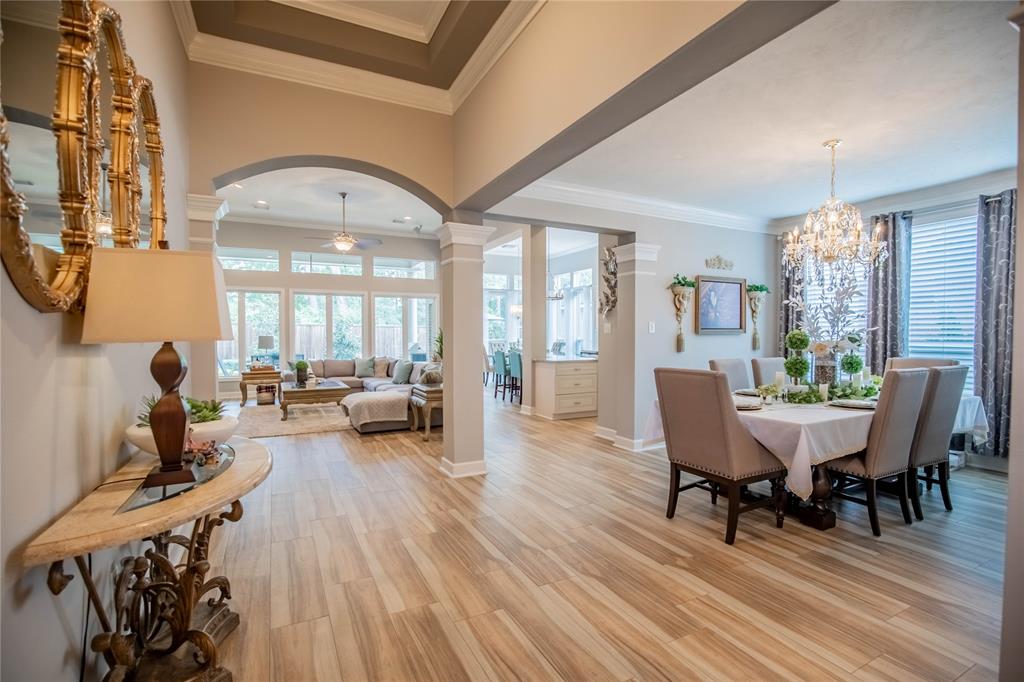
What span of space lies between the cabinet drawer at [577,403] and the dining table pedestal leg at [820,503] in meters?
3.91

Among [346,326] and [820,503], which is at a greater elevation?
[346,326]

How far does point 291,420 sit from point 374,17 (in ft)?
17.8

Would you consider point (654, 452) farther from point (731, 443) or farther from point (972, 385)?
point (972, 385)

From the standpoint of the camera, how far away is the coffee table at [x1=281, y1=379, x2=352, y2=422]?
6516 millimetres

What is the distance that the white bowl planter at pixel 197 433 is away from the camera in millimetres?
1499

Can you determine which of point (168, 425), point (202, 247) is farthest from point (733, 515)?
point (202, 247)

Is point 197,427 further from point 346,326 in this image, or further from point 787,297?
point 346,326

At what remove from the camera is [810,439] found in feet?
8.52

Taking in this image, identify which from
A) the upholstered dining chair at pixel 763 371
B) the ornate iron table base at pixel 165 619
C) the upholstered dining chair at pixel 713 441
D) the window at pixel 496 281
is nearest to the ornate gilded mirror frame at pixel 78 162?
the ornate iron table base at pixel 165 619

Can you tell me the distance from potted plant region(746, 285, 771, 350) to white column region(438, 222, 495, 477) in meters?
3.95

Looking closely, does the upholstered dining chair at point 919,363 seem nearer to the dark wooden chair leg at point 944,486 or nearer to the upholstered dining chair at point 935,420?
the upholstered dining chair at point 935,420

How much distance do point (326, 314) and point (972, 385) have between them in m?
9.67

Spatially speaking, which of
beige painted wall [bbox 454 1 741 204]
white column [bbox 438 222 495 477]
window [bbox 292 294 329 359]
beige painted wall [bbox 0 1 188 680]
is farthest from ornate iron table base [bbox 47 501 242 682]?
window [bbox 292 294 329 359]

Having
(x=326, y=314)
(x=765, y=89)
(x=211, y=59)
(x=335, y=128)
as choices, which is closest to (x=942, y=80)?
(x=765, y=89)
